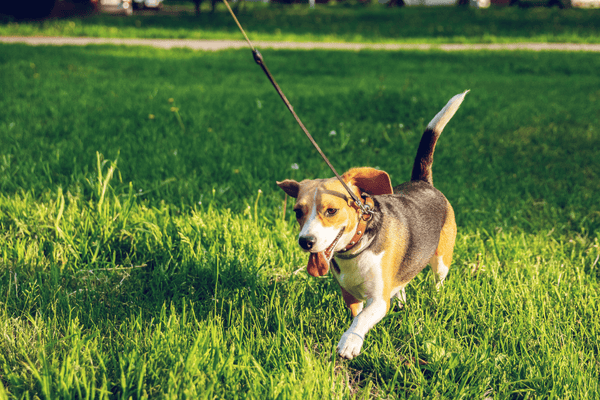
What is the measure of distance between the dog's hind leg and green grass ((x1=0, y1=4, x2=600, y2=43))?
13.9 metres

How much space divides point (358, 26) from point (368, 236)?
58.2 ft

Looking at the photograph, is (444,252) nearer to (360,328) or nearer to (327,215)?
(360,328)

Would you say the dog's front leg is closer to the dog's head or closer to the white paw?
the white paw

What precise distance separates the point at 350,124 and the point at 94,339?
13.5 feet

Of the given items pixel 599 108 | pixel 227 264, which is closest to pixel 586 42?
pixel 599 108

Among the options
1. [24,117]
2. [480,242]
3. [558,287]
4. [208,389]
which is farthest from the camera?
[24,117]

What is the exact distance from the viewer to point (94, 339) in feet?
6.67

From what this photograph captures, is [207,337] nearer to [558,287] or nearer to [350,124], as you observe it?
[558,287]

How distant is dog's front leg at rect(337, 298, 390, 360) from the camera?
1757 mm

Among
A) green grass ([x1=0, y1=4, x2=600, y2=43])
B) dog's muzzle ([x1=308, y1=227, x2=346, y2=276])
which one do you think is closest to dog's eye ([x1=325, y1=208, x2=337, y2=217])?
dog's muzzle ([x1=308, y1=227, x2=346, y2=276])

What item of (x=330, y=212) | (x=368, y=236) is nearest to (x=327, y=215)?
(x=330, y=212)

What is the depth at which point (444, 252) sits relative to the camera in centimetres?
246

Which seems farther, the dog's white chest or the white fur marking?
the white fur marking

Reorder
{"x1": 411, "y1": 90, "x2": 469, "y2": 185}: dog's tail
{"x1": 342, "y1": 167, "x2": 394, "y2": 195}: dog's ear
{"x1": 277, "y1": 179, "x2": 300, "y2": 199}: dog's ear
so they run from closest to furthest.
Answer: {"x1": 342, "y1": 167, "x2": 394, "y2": 195}: dog's ear → {"x1": 277, "y1": 179, "x2": 300, "y2": 199}: dog's ear → {"x1": 411, "y1": 90, "x2": 469, "y2": 185}: dog's tail
